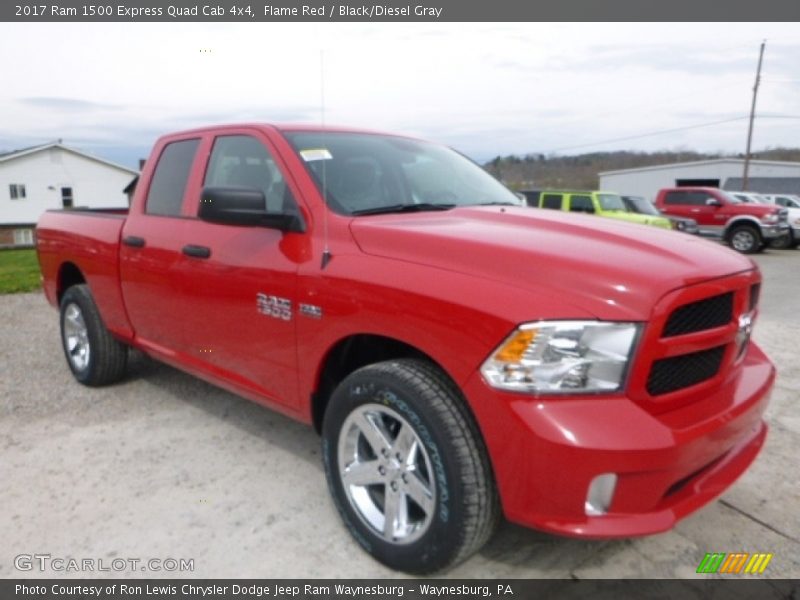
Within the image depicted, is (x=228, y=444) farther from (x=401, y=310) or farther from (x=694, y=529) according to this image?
(x=694, y=529)

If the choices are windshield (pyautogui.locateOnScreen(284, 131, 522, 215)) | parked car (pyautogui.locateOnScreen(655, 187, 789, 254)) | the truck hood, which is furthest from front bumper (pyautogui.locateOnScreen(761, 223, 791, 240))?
the truck hood

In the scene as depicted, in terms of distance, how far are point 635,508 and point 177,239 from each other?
280 centimetres

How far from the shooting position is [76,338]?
16.4ft

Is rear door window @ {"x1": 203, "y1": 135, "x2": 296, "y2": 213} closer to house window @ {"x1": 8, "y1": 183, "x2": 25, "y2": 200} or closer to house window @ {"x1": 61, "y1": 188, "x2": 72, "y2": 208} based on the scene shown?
house window @ {"x1": 8, "y1": 183, "x2": 25, "y2": 200}

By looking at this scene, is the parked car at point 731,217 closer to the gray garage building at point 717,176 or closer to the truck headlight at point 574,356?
the truck headlight at point 574,356

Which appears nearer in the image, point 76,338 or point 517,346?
point 517,346

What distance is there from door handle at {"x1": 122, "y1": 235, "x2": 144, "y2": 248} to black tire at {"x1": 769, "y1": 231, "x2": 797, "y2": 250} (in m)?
18.5

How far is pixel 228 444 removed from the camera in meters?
3.83

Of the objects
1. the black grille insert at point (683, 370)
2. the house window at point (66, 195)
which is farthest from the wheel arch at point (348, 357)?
the house window at point (66, 195)

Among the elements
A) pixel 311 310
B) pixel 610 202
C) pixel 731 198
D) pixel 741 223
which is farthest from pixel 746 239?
pixel 311 310

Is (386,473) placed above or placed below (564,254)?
below

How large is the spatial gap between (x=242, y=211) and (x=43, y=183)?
2080 inches

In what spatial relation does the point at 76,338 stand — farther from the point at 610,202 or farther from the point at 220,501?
the point at 610,202

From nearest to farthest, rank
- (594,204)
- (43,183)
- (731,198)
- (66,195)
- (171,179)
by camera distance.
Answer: (171,179)
(594,204)
(731,198)
(43,183)
(66,195)
